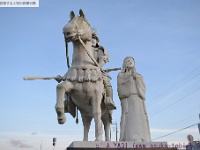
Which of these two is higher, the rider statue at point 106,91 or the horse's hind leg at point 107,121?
the rider statue at point 106,91

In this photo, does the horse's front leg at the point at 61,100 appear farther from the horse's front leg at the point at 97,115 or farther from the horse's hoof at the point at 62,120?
the horse's front leg at the point at 97,115

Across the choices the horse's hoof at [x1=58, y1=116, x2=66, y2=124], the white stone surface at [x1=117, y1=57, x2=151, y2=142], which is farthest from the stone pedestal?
the horse's hoof at [x1=58, y1=116, x2=66, y2=124]

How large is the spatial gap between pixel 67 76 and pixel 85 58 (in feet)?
2.07

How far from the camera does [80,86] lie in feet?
15.9

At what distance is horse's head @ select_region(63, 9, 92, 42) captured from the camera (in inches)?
196

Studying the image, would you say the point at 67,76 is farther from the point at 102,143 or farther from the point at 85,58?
the point at 102,143

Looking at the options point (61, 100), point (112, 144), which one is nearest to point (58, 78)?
point (61, 100)

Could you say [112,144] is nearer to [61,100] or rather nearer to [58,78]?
[61,100]

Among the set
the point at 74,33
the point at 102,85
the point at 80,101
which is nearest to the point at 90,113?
the point at 80,101

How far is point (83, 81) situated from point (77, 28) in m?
1.23

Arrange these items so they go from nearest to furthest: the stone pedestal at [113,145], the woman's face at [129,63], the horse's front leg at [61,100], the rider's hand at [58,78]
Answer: the stone pedestal at [113,145] < the horse's front leg at [61,100] < the rider's hand at [58,78] < the woman's face at [129,63]

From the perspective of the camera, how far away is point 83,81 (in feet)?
15.9

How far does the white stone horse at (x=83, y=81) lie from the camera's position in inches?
184

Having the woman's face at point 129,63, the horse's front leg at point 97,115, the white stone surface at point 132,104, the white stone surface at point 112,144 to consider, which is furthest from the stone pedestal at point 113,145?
the woman's face at point 129,63
